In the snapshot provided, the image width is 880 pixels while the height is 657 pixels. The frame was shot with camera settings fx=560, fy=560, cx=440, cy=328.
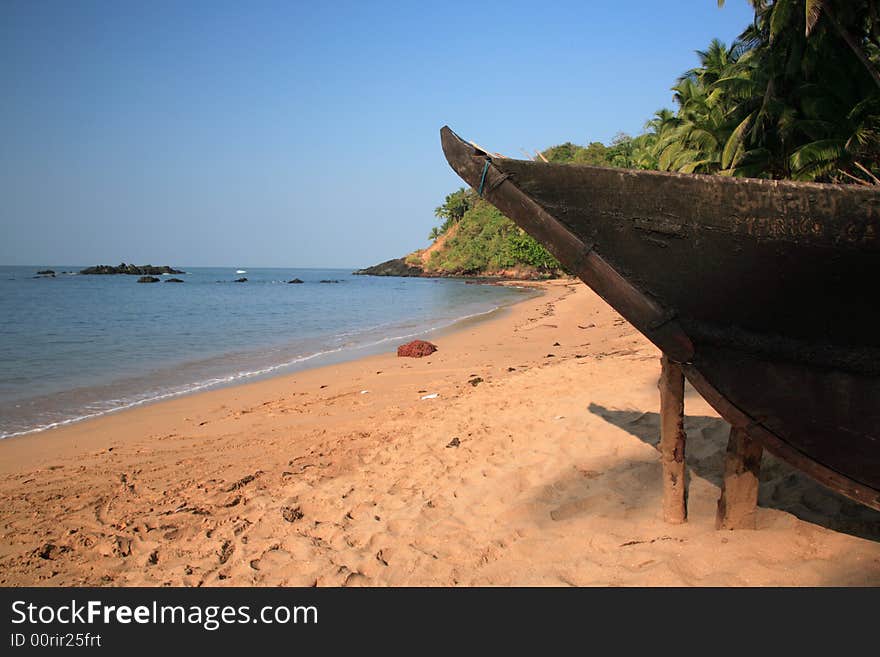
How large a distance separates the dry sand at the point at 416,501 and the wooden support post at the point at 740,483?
0.09 m

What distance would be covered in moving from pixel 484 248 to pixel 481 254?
85cm

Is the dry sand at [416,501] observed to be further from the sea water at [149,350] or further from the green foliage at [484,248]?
the green foliage at [484,248]

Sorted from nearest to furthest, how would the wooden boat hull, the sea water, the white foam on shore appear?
the wooden boat hull, the white foam on shore, the sea water

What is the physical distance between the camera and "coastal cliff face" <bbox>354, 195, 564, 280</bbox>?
5497cm

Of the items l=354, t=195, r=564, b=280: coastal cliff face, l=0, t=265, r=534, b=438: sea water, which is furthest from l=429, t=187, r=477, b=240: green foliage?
l=0, t=265, r=534, b=438: sea water

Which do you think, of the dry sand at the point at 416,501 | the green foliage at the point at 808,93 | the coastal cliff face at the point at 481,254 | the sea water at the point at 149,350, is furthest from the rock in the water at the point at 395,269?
the dry sand at the point at 416,501

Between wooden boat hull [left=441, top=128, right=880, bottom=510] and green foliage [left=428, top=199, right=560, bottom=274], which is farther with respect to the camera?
green foliage [left=428, top=199, right=560, bottom=274]

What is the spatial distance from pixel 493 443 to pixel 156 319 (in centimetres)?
2180

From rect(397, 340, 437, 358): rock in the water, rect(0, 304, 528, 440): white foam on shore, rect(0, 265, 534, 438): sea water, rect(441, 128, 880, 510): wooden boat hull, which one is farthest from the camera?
rect(397, 340, 437, 358): rock in the water

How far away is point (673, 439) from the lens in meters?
3.26

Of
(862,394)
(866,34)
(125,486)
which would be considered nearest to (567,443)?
(862,394)

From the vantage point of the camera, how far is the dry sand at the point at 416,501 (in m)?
3.02

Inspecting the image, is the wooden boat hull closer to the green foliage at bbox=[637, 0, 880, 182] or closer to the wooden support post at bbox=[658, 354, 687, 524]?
the wooden support post at bbox=[658, 354, 687, 524]

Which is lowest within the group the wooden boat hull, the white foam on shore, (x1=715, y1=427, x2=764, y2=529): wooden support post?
the white foam on shore
